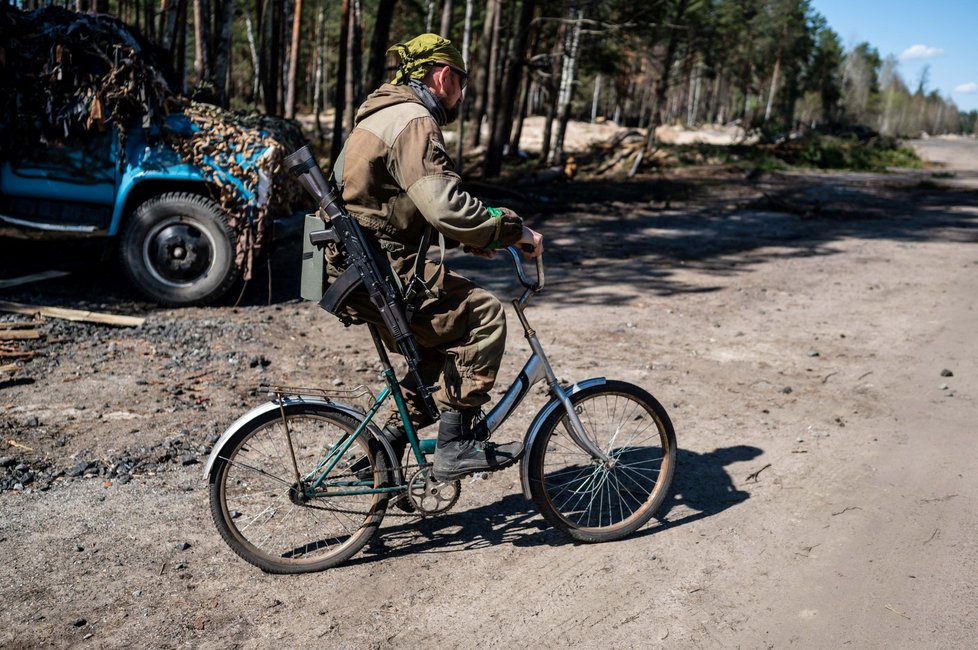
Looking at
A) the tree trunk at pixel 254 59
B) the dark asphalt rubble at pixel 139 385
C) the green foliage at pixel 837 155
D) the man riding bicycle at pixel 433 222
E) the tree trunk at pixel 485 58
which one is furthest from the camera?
the green foliage at pixel 837 155

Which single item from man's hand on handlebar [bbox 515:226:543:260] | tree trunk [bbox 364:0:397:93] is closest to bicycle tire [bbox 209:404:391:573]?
man's hand on handlebar [bbox 515:226:543:260]

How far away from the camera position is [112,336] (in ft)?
23.0

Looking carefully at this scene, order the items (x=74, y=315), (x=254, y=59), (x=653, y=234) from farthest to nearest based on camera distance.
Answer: (x=254, y=59) < (x=653, y=234) < (x=74, y=315)

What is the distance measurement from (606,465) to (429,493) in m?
0.91

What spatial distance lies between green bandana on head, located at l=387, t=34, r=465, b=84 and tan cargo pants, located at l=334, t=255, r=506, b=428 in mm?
791

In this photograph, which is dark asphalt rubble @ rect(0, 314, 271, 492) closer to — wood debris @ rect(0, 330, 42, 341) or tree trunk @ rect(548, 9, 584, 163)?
wood debris @ rect(0, 330, 42, 341)

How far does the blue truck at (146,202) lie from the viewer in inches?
306

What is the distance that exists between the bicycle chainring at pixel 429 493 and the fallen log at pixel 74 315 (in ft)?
14.1

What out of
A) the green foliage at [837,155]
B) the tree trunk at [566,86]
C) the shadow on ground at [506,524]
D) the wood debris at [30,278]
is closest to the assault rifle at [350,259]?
the shadow on ground at [506,524]

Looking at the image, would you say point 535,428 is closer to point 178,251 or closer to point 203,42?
point 178,251

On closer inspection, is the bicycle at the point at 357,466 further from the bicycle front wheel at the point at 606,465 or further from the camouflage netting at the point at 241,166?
the camouflage netting at the point at 241,166

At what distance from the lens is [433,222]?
135 inches

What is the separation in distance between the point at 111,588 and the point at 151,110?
17.2 feet

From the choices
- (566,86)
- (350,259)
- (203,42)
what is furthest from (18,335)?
(566,86)
